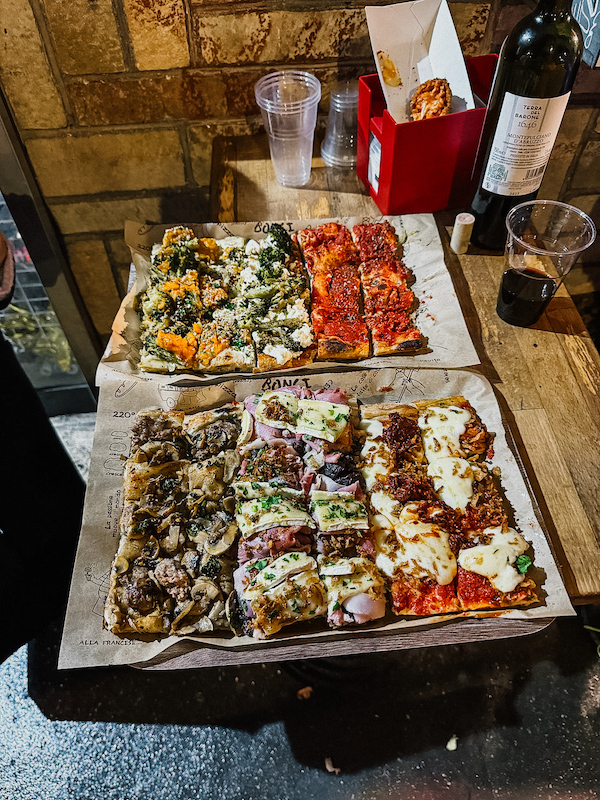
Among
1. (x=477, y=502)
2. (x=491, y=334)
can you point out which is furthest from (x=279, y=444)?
(x=491, y=334)

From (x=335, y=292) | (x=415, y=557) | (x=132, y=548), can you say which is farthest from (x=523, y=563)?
(x=335, y=292)

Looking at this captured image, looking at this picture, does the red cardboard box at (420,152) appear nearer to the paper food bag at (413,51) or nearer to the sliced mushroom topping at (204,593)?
the paper food bag at (413,51)

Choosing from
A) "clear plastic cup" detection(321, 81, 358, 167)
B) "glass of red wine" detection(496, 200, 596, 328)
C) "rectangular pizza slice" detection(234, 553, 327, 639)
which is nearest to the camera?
"rectangular pizza slice" detection(234, 553, 327, 639)

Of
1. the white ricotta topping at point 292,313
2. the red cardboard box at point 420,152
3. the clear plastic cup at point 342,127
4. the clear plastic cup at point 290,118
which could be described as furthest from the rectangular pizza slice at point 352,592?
the clear plastic cup at point 342,127

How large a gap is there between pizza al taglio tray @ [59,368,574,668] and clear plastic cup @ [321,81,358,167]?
101 cm

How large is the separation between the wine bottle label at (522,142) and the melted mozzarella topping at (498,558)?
1015 mm

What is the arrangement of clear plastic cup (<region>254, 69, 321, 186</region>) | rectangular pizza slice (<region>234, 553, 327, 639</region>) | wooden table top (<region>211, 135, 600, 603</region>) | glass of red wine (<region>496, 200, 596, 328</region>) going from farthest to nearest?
clear plastic cup (<region>254, 69, 321, 186</region>), glass of red wine (<region>496, 200, 596, 328</region>), wooden table top (<region>211, 135, 600, 603</region>), rectangular pizza slice (<region>234, 553, 327, 639</region>)

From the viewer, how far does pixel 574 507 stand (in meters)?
1.44

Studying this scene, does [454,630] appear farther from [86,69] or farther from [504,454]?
[86,69]

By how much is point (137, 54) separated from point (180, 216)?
71cm

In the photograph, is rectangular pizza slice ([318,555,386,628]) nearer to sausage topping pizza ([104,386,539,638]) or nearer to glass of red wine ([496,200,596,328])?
sausage topping pizza ([104,386,539,638])

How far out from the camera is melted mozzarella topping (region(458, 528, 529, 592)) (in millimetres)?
1352

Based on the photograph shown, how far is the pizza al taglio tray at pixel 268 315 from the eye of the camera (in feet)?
6.01

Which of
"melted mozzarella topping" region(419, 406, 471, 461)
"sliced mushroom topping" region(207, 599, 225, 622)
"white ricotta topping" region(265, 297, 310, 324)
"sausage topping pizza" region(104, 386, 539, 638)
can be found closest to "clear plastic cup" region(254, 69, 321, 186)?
"white ricotta topping" region(265, 297, 310, 324)
